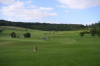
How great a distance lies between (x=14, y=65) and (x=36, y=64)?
6.86 ft

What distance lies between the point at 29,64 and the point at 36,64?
0.69 m

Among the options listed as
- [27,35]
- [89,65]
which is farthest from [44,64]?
[27,35]

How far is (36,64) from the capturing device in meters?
11.2

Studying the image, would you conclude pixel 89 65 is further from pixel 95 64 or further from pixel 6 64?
pixel 6 64

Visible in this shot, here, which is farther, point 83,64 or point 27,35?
point 27,35

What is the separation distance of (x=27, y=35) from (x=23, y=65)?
2556 inches

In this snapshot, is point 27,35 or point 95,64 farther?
point 27,35

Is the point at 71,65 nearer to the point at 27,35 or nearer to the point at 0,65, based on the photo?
the point at 0,65

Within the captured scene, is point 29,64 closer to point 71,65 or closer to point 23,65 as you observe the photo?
point 23,65

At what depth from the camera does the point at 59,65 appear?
11031 millimetres

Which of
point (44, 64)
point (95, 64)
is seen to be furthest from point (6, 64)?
point (95, 64)

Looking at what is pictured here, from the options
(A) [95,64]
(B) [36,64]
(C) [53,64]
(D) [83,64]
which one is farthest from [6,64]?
(A) [95,64]

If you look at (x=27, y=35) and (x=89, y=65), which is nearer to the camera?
(x=89, y=65)

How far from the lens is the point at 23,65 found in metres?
10.9
